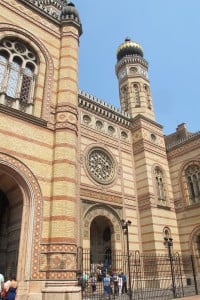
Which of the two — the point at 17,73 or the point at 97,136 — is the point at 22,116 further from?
the point at 97,136

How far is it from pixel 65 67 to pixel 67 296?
819cm

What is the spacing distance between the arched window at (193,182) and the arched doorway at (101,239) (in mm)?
5942

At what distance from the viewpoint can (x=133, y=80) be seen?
22500 millimetres

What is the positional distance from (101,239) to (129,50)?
16287 millimetres

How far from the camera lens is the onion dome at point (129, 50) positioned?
24109mm

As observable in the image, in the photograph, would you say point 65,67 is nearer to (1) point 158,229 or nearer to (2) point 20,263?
(2) point 20,263

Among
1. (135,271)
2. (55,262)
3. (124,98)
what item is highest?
(124,98)

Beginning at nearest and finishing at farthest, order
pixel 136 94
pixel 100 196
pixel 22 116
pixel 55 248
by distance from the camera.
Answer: pixel 55 248 < pixel 22 116 < pixel 100 196 < pixel 136 94

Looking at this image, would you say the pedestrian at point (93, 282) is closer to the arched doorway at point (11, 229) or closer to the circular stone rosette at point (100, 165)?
the arched doorway at point (11, 229)

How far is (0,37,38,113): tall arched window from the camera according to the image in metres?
9.81

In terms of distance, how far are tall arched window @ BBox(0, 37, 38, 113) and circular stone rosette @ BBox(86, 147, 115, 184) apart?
6143mm

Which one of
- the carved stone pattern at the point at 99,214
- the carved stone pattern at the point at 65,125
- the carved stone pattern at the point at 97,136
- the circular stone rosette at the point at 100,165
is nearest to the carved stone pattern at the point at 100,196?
the carved stone pattern at the point at 99,214

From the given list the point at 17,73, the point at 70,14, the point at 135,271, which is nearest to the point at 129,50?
the point at 70,14

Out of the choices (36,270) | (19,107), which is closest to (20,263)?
(36,270)
